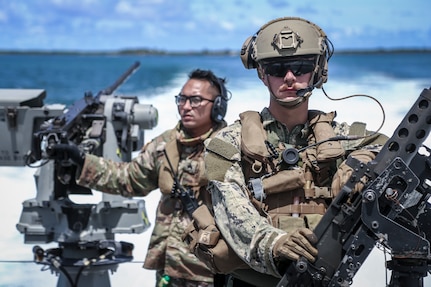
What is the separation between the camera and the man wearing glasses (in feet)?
17.0

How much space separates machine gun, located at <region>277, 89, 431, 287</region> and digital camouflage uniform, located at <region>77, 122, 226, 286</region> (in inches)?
79.2

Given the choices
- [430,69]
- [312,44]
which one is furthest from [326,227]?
[430,69]

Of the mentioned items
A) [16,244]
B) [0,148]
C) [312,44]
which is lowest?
[16,244]

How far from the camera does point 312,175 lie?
343 cm

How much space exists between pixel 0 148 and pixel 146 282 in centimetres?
135

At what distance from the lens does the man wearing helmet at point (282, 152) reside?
3338 mm

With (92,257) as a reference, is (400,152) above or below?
above

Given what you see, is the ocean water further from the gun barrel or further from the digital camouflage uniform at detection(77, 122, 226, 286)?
the digital camouflage uniform at detection(77, 122, 226, 286)

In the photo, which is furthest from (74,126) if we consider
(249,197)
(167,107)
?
(167,107)

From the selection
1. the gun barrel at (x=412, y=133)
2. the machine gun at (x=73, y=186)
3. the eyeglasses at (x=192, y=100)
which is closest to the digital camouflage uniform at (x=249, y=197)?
the gun barrel at (x=412, y=133)

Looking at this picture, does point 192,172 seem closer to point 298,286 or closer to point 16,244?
point 298,286

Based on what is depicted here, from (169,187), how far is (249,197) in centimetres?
189

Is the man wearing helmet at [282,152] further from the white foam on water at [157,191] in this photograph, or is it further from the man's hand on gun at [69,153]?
the white foam on water at [157,191]

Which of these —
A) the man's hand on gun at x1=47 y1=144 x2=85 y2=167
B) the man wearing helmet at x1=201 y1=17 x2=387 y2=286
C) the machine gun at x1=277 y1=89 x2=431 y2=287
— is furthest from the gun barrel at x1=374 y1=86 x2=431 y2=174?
the man's hand on gun at x1=47 y1=144 x2=85 y2=167
